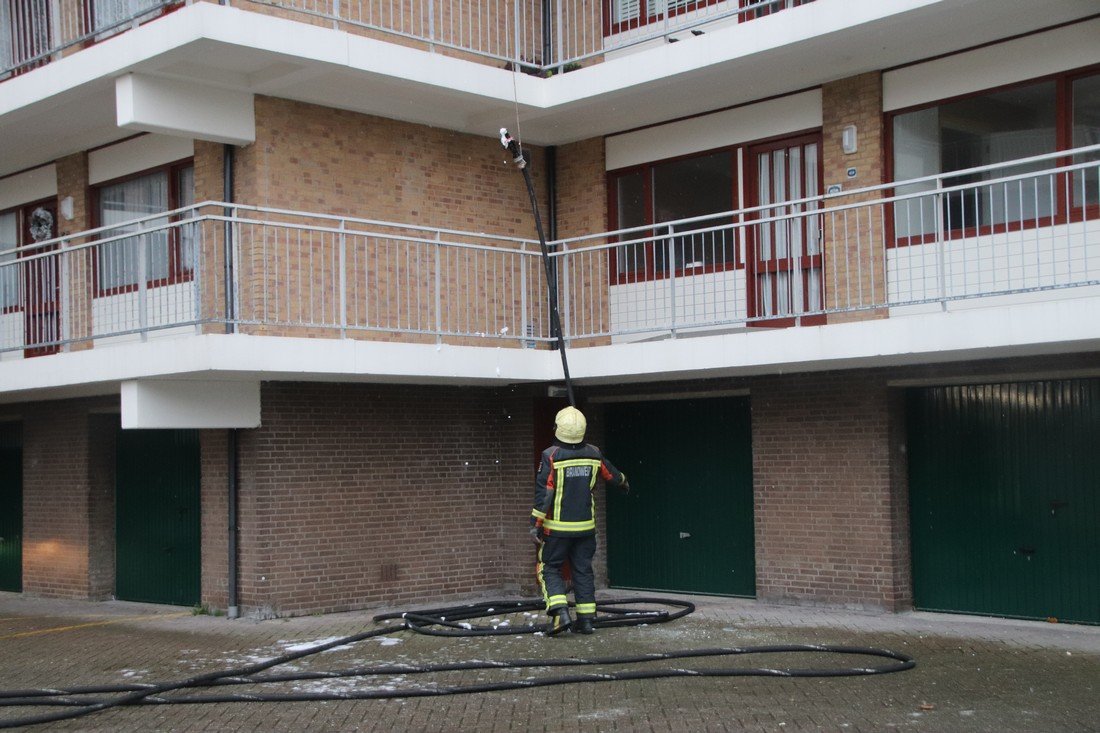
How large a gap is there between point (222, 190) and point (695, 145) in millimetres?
5130

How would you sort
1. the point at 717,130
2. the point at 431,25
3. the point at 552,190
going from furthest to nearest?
the point at 552,190 < the point at 717,130 < the point at 431,25

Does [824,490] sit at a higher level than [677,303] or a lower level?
lower

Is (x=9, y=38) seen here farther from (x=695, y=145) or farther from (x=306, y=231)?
(x=695, y=145)

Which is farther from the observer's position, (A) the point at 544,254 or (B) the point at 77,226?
(B) the point at 77,226

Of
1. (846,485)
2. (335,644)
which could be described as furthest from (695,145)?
(335,644)

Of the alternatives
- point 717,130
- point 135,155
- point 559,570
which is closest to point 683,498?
point 559,570

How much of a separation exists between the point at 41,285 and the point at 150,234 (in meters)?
2.29

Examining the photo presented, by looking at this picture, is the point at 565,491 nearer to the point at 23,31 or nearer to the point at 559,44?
the point at 559,44

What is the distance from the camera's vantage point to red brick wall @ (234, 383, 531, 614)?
43.9 ft

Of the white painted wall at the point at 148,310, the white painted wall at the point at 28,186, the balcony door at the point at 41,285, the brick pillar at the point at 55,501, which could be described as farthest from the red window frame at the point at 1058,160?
the white painted wall at the point at 28,186

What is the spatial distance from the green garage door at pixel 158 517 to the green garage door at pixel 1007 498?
7.83m

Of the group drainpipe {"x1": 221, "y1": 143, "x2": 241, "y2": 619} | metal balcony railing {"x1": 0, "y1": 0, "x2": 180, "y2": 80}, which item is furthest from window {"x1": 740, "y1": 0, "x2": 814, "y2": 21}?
metal balcony railing {"x1": 0, "y1": 0, "x2": 180, "y2": 80}

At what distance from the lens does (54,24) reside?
15406 mm

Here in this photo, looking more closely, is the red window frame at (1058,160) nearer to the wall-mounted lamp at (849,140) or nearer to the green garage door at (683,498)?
the wall-mounted lamp at (849,140)
